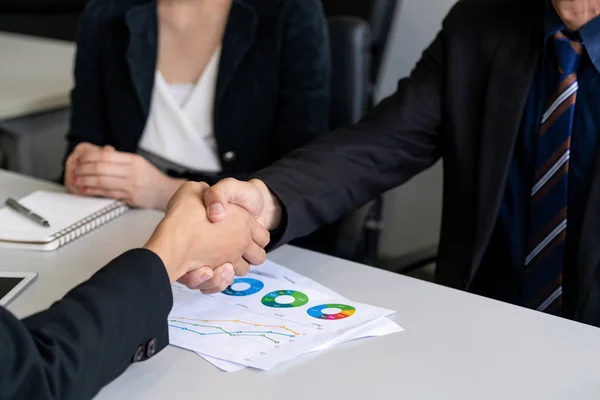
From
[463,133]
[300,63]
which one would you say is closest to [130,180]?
[300,63]

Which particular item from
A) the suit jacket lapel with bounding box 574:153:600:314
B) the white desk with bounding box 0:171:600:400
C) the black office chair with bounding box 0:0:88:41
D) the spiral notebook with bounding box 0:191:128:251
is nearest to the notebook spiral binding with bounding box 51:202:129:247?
the spiral notebook with bounding box 0:191:128:251

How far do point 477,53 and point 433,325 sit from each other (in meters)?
0.60

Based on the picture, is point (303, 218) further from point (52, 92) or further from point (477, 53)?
point (52, 92)

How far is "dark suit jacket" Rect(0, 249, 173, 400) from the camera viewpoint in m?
0.72

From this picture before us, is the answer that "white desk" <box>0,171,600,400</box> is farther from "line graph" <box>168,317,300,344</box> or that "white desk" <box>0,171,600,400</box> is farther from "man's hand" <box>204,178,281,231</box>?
"man's hand" <box>204,178,281,231</box>

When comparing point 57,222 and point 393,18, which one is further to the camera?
point 393,18

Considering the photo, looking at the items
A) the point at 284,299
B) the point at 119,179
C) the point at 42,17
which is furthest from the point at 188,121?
the point at 42,17

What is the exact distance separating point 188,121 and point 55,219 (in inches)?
19.3

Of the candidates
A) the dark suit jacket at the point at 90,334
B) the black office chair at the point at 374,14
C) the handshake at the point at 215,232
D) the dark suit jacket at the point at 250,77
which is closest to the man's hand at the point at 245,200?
the handshake at the point at 215,232

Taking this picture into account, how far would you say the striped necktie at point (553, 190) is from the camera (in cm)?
126

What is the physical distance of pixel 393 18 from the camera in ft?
7.96

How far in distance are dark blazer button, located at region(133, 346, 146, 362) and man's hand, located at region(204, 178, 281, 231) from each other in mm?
273

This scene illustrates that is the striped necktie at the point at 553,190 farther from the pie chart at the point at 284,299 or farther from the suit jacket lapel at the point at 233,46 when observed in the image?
the suit jacket lapel at the point at 233,46

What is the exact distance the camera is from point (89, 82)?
A: 69.2 inches
